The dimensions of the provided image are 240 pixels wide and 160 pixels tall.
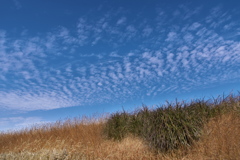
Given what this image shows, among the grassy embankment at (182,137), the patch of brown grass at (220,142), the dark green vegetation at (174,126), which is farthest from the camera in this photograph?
the dark green vegetation at (174,126)

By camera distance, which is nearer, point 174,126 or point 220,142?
point 220,142

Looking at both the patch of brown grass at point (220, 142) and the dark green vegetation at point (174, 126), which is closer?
the patch of brown grass at point (220, 142)

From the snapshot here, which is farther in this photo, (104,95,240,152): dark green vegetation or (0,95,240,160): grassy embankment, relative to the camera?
(104,95,240,152): dark green vegetation

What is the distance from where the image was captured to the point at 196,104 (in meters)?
9.53

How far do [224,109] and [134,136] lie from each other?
465 centimetres

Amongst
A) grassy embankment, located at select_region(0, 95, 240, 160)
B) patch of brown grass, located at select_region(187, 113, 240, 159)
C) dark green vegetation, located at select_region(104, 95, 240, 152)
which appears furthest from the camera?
dark green vegetation, located at select_region(104, 95, 240, 152)

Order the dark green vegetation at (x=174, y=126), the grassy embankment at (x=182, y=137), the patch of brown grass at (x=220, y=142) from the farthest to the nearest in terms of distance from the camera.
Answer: the dark green vegetation at (x=174, y=126)
the grassy embankment at (x=182, y=137)
the patch of brown grass at (x=220, y=142)

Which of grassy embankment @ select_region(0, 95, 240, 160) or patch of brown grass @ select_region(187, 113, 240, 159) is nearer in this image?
patch of brown grass @ select_region(187, 113, 240, 159)

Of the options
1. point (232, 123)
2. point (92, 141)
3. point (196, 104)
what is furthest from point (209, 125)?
point (92, 141)

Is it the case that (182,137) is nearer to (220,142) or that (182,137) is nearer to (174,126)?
(174,126)

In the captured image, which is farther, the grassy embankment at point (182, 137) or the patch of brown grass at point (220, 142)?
the grassy embankment at point (182, 137)

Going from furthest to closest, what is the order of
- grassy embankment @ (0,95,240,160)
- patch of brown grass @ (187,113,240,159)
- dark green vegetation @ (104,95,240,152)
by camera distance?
dark green vegetation @ (104,95,240,152) → grassy embankment @ (0,95,240,160) → patch of brown grass @ (187,113,240,159)

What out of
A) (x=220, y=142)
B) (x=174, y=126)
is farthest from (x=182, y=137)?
(x=220, y=142)

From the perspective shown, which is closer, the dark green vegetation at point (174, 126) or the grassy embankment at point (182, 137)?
the grassy embankment at point (182, 137)
